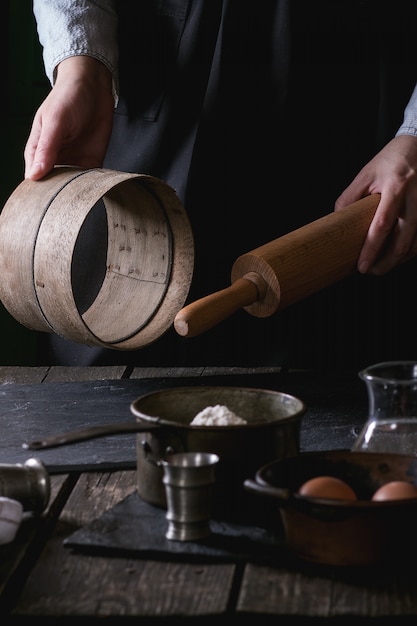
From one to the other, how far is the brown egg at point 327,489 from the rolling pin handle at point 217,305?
0.65 meters

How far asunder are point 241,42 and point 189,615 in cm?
173

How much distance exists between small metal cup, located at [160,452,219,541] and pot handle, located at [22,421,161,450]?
59 mm

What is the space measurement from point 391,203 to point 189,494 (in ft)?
3.83

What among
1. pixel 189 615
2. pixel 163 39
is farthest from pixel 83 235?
pixel 189 615

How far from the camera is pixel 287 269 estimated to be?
196 centimetres

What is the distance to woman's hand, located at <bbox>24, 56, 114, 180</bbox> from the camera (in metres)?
2.22

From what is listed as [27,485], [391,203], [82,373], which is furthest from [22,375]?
[27,485]

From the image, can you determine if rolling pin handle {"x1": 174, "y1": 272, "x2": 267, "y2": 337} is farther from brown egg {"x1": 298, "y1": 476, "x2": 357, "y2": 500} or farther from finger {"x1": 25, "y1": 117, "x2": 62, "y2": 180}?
brown egg {"x1": 298, "y1": 476, "x2": 357, "y2": 500}

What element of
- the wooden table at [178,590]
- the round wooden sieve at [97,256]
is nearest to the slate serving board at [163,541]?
the wooden table at [178,590]

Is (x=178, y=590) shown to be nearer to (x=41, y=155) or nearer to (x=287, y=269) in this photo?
(x=287, y=269)

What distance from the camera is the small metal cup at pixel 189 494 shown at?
1.21m

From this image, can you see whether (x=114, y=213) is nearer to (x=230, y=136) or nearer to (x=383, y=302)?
(x=230, y=136)

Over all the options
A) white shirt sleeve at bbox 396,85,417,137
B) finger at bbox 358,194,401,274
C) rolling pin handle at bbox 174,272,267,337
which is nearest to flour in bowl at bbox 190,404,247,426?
rolling pin handle at bbox 174,272,267,337

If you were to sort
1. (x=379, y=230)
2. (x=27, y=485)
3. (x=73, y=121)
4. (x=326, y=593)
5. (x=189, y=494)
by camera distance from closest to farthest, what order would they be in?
(x=326, y=593) → (x=189, y=494) → (x=27, y=485) → (x=379, y=230) → (x=73, y=121)
